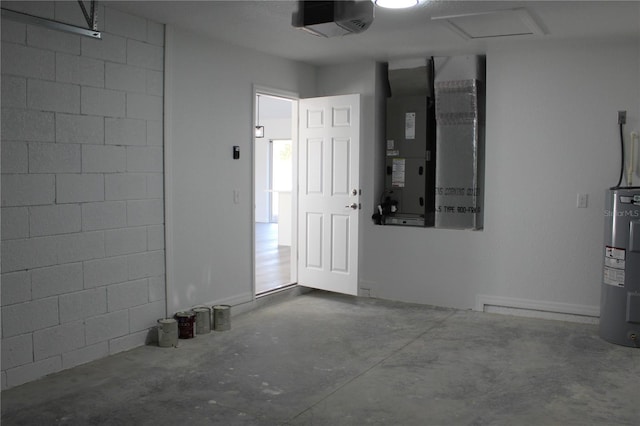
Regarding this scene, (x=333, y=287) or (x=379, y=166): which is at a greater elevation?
(x=379, y=166)

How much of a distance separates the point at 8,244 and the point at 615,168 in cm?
457

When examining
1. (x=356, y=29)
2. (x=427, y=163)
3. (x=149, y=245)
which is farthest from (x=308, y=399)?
(x=427, y=163)

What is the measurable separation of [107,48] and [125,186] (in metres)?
0.96

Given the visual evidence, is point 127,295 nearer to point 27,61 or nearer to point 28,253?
point 28,253

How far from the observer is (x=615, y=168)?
4.77 m

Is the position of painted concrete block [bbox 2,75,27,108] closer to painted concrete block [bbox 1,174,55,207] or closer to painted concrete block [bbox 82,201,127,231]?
painted concrete block [bbox 1,174,55,207]

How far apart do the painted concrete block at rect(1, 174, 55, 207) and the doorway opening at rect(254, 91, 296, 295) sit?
4.34 meters

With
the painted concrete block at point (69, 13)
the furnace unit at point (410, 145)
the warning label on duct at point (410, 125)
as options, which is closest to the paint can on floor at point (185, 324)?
the painted concrete block at point (69, 13)

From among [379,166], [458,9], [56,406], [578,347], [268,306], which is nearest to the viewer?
[56,406]

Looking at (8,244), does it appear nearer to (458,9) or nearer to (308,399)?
(308,399)

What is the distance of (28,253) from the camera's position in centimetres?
347

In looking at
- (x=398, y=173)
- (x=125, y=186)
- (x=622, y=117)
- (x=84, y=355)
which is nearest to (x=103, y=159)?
(x=125, y=186)

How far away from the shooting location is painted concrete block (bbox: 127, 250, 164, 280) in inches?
164

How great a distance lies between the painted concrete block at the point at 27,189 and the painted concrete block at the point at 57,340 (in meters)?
0.81
